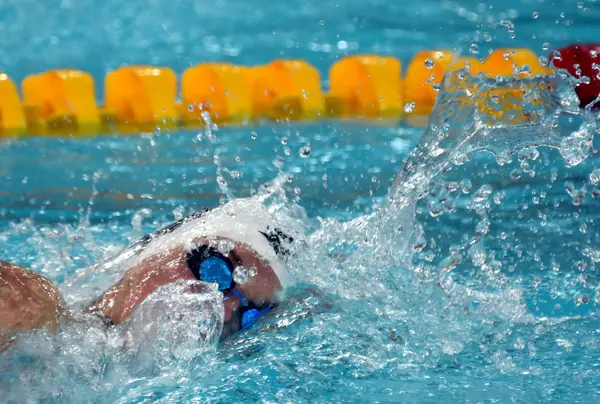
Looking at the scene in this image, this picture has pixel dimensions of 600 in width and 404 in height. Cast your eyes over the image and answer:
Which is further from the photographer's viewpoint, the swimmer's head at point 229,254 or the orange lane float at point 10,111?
the orange lane float at point 10,111

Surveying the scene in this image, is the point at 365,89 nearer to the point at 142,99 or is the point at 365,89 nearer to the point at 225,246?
the point at 142,99

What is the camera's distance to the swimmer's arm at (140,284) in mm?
1611

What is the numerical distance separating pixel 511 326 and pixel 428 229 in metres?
0.84

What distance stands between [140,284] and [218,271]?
0.48 ft

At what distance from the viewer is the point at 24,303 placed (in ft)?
4.50

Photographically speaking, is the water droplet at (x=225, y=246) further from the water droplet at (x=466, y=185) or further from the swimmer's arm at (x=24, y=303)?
the water droplet at (x=466, y=185)

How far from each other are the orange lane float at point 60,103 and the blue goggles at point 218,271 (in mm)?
2398

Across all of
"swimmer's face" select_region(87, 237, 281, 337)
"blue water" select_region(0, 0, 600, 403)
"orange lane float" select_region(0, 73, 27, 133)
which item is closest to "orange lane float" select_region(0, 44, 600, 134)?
"orange lane float" select_region(0, 73, 27, 133)

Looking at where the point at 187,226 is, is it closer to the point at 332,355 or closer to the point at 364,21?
the point at 332,355

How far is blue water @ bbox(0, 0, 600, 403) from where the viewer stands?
4.91ft

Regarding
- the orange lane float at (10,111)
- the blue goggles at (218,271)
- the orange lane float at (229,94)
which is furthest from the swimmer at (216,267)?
the orange lane float at (10,111)

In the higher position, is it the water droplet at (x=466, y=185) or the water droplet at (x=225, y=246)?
the water droplet at (x=225, y=246)

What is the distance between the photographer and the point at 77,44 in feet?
18.4

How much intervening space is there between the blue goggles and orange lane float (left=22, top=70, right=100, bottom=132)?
240 cm
